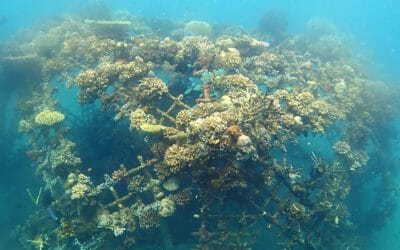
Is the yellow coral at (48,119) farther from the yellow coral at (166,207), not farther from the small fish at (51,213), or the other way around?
the yellow coral at (166,207)

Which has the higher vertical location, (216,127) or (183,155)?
(216,127)

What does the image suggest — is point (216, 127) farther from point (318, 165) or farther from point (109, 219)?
point (318, 165)

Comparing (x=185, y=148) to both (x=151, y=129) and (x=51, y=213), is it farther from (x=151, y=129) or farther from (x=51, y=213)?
(x=51, y=213)

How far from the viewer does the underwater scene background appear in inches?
354

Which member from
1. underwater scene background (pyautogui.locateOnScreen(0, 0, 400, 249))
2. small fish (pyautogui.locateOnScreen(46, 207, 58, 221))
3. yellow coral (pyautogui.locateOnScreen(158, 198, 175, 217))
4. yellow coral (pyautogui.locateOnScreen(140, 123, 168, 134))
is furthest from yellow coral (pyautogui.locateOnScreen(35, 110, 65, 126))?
yellow coral (pyautogui.locateOnScreen(158, 198, 175, 217))

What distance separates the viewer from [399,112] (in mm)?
18203

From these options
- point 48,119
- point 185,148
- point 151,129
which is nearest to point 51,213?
point 48,119

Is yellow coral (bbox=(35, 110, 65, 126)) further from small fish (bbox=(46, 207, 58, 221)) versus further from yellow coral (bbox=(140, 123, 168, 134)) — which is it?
yellow coral (bbox=(140, 123, 168, 134))

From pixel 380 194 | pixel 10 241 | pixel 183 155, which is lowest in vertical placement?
pixel 10 241

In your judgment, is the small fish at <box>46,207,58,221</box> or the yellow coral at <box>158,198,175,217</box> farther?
the small fish at <box>46,207,58,221</box>

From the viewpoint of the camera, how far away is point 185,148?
837cm

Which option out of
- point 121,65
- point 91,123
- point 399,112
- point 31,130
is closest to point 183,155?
point 121,65

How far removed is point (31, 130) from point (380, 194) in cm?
1487

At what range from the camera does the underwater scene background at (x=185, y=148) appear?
8992 millimetres
